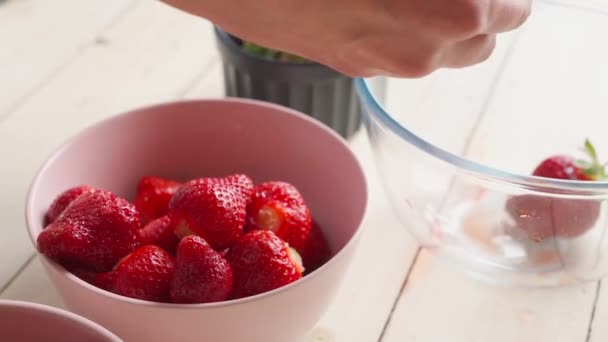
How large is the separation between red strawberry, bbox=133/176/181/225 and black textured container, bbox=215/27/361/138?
19 cm

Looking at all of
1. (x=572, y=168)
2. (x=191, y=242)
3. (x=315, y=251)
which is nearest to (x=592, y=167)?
(x=572, y=168)

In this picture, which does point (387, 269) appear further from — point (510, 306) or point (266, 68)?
point (266, 68)

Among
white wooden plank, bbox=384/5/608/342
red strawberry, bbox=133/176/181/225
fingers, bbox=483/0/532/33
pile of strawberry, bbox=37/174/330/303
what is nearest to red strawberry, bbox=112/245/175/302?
pile of strawberry, bbox=37/174/330/303

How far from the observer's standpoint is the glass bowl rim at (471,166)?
61 centimetres

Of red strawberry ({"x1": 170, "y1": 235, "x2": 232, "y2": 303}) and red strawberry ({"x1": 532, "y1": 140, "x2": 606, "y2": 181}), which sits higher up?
red strawberry ({"x1": 170, "y1": 235, "x2": 232, "y2": 303})

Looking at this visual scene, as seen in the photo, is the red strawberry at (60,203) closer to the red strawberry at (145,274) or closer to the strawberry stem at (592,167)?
the red strawberry at (145,274)

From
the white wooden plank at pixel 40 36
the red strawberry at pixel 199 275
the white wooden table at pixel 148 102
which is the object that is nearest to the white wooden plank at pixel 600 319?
the white wooden table at pixel 148 102

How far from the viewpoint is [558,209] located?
675mm

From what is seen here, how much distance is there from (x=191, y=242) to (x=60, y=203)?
0.49 ft

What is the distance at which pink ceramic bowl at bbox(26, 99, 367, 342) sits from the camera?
0.63 metres

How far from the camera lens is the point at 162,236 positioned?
0.69 m

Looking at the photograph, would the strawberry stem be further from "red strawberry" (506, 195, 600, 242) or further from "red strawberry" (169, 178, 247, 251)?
"red strawberry" (169, 178, 247, 251)

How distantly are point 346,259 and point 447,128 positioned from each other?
0.32 m

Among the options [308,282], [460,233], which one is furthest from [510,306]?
[308,282]
